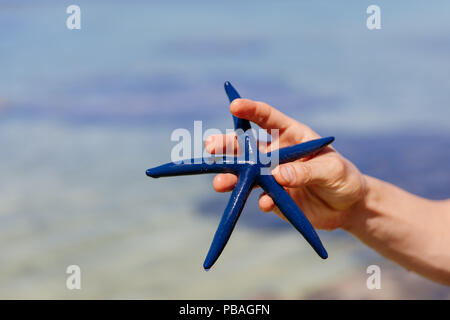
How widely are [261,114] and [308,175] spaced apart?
38 cm

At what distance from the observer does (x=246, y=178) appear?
198 centimetres

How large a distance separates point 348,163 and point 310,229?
426mm

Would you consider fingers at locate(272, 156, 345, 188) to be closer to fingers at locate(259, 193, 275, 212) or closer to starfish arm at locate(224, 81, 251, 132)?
fingers at locate(259, 193, 275, 212)

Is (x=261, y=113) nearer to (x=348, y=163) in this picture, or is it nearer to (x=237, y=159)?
(x=237, y=159)

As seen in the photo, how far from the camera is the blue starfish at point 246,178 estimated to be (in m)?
1.86

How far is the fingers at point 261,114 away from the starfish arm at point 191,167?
251 mm

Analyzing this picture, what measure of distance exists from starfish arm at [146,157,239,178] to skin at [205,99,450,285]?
286 mm

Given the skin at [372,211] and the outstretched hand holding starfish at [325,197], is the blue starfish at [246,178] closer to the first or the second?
the outstretched hand holding starfish at [325,197]

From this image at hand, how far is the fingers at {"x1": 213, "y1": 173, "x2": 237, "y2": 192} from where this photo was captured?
208 cm

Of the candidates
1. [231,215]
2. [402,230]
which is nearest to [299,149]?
[231,215]

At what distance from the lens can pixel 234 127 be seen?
7.36 feet

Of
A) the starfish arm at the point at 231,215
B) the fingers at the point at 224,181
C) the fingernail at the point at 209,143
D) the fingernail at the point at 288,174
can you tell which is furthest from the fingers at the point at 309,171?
the fingernail at the point at 209,143

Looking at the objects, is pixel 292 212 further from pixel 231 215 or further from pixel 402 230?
pixel 402 230

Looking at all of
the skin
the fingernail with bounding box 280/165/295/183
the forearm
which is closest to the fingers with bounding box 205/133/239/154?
the skin
